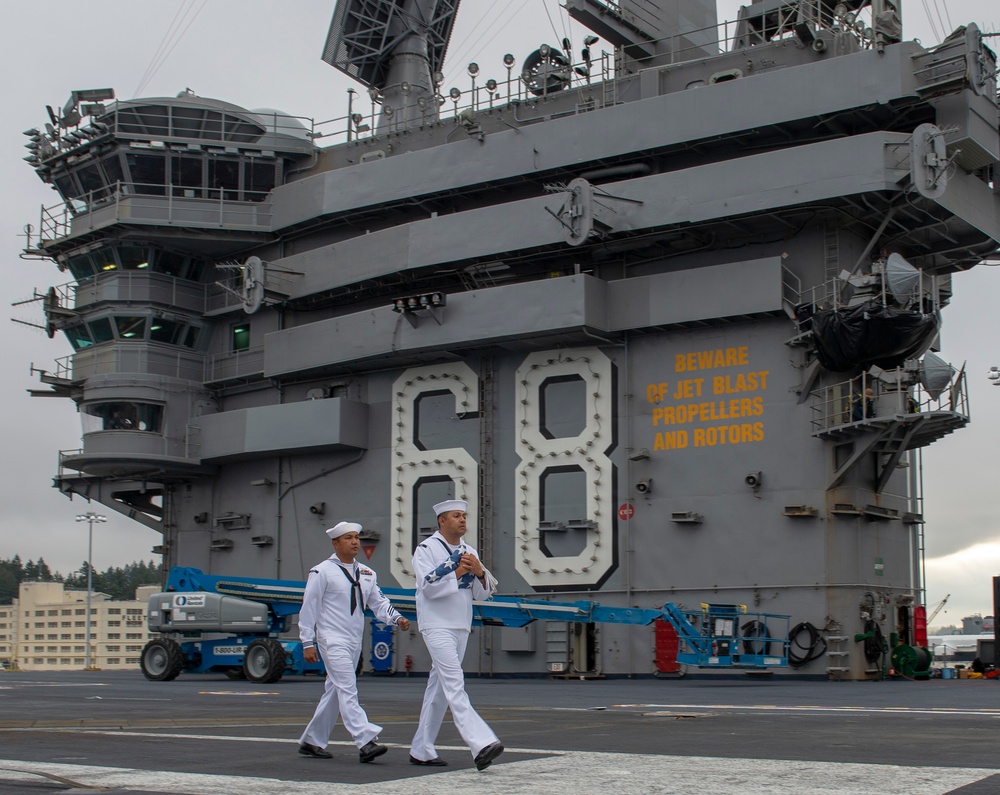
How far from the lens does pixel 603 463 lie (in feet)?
97.0

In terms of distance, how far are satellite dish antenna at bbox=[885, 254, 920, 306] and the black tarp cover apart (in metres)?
0.40

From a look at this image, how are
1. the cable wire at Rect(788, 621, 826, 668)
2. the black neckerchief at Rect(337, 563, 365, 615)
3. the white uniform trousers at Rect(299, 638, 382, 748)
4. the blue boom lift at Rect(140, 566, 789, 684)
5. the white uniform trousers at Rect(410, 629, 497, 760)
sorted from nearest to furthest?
the white uniform trousers at Rect(410, 629, 497, 760), the white uniform trousers at Rect(299, 638, 382, 748), the black neckerchief at Rect(337, 563, 365, 615), the blue boom lift at Rect(140, 566, 789, 684), the cable wire at Rect(788, 621, 826, 668)

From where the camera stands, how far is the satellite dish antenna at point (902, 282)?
25766 mm

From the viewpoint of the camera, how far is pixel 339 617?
1051 centimetres

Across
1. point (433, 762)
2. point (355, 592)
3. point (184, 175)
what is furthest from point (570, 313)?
point (433, 762)

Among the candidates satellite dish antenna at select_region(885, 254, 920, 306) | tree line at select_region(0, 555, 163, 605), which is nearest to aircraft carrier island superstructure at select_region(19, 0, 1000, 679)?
satellite dish antenna at select_region(885, 254, 920, 306)

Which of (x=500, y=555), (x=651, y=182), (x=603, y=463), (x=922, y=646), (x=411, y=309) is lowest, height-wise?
(x=922, y=646)

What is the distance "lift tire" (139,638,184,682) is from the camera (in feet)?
91.3

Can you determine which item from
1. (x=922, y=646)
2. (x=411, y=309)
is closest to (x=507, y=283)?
(x=411, y=309)

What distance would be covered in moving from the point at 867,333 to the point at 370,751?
1863 centimetres

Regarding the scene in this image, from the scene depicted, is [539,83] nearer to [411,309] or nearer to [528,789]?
[411,309]

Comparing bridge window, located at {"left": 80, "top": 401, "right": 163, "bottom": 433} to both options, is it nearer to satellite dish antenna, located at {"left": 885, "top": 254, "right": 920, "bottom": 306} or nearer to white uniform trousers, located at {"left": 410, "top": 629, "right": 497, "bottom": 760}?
satellite dish antenna, located at {"left": 885, "top": 254, "right": 920, "bottom": 306}

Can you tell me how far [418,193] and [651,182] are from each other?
7.15 metres

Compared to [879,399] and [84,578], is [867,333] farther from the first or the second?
[84,578]
